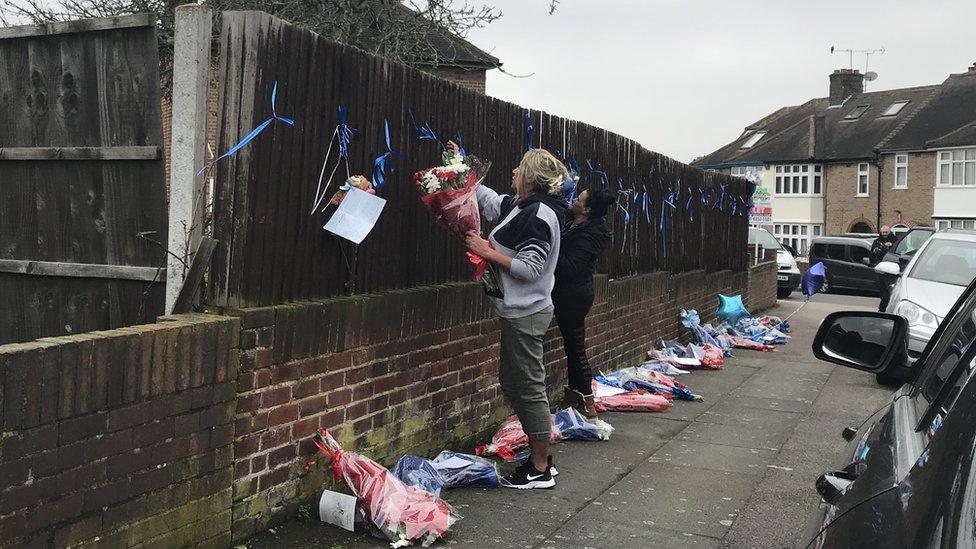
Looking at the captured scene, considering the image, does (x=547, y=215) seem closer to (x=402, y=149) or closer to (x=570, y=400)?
(x=402, y=149)

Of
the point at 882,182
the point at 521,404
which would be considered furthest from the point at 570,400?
the point at 882,182

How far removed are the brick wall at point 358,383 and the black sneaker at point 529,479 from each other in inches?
23.3

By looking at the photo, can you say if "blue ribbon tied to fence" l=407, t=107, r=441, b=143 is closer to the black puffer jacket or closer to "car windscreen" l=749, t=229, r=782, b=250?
the black puffer jacket

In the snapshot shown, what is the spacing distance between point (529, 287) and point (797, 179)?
51230 millimetres

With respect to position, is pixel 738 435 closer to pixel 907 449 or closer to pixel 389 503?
pixel 389 503

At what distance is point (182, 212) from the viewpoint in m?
4.15

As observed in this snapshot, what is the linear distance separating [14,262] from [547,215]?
9.04 ft

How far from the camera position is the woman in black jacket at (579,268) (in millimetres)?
6414

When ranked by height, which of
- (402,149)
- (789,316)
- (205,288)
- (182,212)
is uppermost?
(402,149)

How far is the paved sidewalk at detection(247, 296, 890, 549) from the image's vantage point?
4.60 m

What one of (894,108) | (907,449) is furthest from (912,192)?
(907,449)

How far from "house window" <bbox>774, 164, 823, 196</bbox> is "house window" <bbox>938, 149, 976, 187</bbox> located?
6.92 m

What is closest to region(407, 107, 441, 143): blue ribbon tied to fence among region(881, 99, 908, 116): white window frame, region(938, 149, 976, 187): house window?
region(938, 149, 976, 187): house window

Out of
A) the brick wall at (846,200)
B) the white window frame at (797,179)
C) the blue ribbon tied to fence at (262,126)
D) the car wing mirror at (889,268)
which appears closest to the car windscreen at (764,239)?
the car wing mirror at (889,268)
